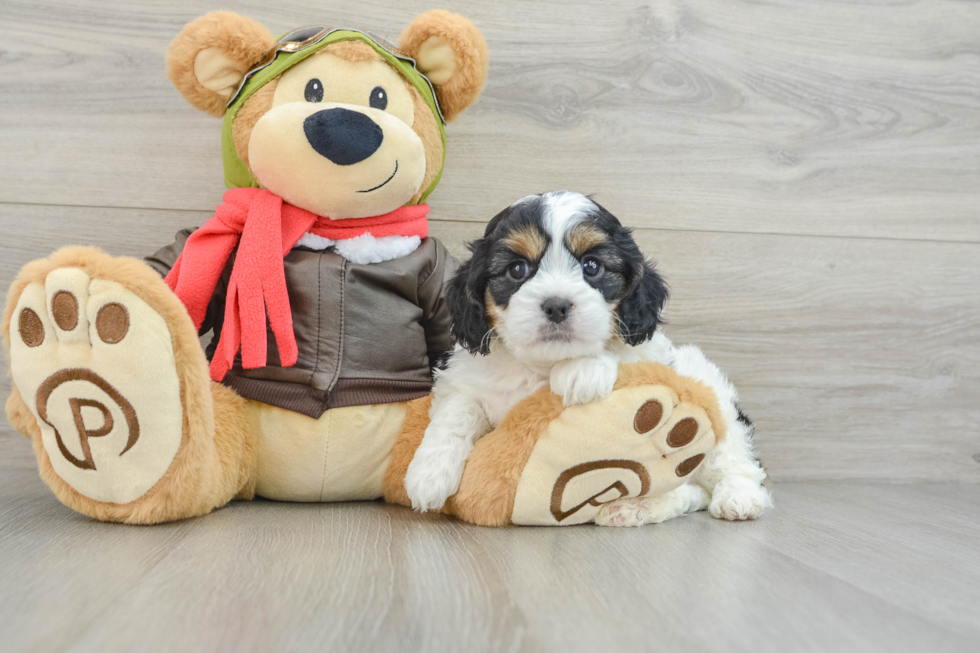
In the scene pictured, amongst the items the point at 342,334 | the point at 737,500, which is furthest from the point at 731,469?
the point at 342,334

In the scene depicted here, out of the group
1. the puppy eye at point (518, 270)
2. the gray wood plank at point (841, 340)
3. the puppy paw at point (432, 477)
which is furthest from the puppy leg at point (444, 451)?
the gray wood plank at point (841, 340)

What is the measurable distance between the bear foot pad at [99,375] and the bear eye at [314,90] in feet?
1.70

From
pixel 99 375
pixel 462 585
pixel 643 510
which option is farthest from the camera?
pixel 643 510

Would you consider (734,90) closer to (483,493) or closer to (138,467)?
(483,493)

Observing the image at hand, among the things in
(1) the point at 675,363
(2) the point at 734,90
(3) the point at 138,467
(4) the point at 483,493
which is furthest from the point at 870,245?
(3) the point at 138,467

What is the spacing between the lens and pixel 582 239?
4.12 feet

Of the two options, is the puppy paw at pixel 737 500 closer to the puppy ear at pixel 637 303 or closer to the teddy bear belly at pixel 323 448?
the puppy ear at pixel 637 303

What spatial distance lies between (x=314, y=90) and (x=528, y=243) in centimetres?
54

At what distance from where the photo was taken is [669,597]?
96 centimetres

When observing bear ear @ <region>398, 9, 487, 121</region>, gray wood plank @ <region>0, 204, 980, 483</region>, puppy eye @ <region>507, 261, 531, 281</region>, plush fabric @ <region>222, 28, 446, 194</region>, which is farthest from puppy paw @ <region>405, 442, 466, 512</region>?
gray wood plank @ <region>0, 204, 980, 483</region>

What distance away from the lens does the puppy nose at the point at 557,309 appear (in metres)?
1.19

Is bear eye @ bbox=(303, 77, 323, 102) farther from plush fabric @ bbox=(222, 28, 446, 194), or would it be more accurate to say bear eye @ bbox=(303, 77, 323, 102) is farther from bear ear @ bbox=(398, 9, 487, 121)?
bear ear @ bbox=(398, 9, 487, 121)

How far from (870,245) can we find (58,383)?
1.99 meters

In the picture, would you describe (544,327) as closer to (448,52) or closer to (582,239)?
(582,239)
